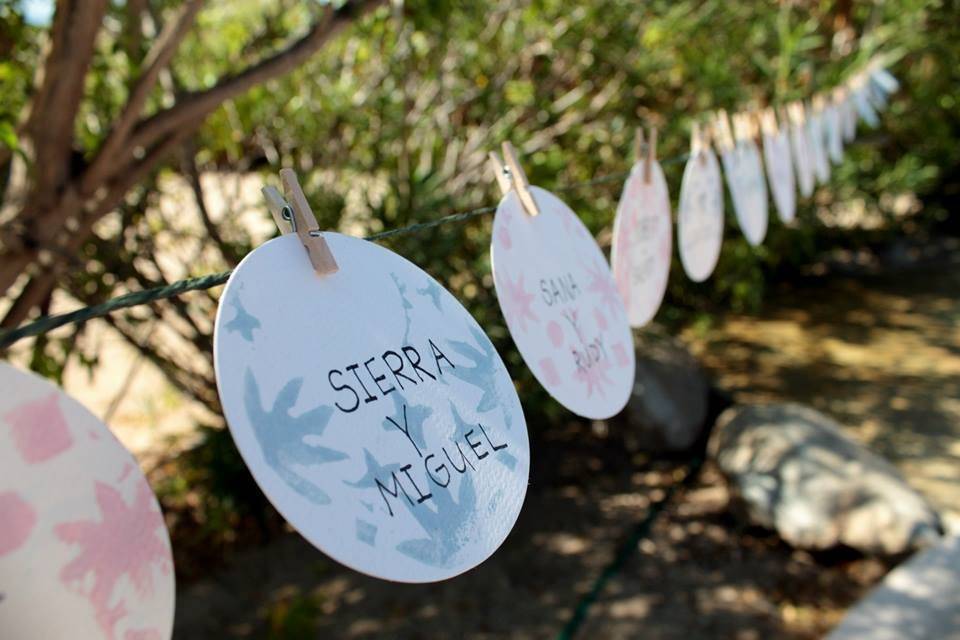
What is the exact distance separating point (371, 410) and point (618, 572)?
2.44 m

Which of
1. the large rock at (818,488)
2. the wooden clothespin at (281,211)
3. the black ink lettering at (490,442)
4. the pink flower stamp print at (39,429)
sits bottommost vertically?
the large rock at (818,488)

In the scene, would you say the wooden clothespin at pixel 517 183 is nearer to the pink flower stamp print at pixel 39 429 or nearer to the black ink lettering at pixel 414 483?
the black ink lettering at pixel 414 483

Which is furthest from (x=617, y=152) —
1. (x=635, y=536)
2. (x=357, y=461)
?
(x=357, y=461)

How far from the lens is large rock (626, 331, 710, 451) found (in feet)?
11.8

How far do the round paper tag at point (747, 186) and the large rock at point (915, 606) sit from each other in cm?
118

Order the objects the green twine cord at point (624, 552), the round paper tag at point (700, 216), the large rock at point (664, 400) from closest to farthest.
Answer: the round paper tag at point (700, 216) → the green twine cord at point (624, 552) → the large rock at point (664, 400)

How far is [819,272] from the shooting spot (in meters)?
6.36

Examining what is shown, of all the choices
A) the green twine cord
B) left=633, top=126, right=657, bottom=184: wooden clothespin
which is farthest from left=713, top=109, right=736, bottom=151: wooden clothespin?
the green twine cord

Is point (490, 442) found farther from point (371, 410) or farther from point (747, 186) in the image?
point (747, 186)

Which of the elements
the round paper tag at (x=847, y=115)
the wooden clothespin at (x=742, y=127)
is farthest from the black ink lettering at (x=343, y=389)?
the round paper tag at (x=847, y=115)

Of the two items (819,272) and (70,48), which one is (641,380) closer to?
(70,48)

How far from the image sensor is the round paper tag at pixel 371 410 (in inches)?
21.2

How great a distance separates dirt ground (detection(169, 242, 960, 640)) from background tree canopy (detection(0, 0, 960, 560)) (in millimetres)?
424

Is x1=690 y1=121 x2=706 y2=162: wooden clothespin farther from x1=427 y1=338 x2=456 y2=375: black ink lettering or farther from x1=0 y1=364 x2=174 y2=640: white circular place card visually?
x1=0 y1=364 x2=174 y2=640: white circular place card
